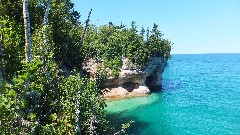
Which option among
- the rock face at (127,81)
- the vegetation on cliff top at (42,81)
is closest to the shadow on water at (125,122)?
the vegetation on cliff top at (42,81)

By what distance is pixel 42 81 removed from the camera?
20.0m

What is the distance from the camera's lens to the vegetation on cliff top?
11.1 m

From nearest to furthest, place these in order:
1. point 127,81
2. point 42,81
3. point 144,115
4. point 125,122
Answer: point 42,81 → point 125,122 → point 144,115 → point 127,81

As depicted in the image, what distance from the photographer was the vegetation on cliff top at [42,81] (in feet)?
36.5

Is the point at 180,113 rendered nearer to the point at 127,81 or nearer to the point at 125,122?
the point at 125,122

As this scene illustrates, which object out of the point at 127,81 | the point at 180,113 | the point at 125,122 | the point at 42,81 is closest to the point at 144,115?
the point at 125,122

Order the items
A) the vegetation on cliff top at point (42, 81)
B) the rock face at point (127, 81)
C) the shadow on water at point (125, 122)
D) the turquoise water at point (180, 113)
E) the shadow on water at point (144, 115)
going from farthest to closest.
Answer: the rock face at point (127, 81)
the turquoise water at point (180, 113)
the shadow on water at point (144, 115)
the shadow on water at point (125, 122)
the vegetation on cliff top at point (42, 81)

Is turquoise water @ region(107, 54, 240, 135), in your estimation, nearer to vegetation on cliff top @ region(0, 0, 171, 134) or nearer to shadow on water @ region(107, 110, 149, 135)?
shadow on water @ region(107, 110, 149, 135)

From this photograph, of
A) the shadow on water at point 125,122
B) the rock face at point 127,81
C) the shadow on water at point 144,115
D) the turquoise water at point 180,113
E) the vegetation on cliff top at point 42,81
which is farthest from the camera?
the rock face at point 127,81

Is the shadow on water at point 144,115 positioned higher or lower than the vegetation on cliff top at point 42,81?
lower

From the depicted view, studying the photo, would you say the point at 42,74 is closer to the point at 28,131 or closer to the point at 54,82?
the point at 54,82

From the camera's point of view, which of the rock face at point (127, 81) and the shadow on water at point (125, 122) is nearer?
the shadow on water at point (125, 122)

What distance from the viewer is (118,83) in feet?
203

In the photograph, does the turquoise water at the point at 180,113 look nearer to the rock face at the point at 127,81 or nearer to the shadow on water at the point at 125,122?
the shadow on water at the point at 125,122
